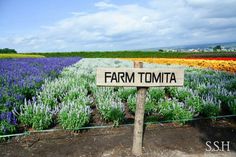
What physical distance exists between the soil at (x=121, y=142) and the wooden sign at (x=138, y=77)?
3.65 ft

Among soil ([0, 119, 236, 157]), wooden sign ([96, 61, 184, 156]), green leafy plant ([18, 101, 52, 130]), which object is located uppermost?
wooden sign ([96, 61, 184, 156])

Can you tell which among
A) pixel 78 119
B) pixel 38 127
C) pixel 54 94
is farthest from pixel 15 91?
pixel 78 119

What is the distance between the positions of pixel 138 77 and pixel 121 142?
1.29 m

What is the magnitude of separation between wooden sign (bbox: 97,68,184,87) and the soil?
111cm

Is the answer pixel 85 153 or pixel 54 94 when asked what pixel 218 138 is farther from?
pixel 54 94

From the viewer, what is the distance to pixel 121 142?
5336 mm

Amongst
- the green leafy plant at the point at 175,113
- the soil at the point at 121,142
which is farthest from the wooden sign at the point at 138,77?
the green leafy plant at the point at 175,113

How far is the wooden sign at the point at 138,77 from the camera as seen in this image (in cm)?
455

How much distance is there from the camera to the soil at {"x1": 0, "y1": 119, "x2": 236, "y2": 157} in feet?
16.4

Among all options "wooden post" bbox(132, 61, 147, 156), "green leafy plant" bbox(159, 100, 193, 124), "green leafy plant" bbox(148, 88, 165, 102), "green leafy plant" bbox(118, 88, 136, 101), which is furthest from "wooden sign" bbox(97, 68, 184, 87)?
"green leafy plant" bbox(118, 88, 136, 101)

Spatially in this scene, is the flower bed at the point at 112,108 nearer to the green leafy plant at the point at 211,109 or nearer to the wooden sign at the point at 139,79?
the green leafy plant at the point at 211,109

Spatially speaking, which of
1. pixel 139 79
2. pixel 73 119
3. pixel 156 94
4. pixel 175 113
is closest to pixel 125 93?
pixel 156 94

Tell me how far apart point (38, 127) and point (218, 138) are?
10.5ft

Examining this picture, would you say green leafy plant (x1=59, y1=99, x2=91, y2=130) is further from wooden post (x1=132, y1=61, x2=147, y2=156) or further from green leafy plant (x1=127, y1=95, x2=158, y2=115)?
green leafy plant (x1=127, y1=95, x2=158, y2=115)
